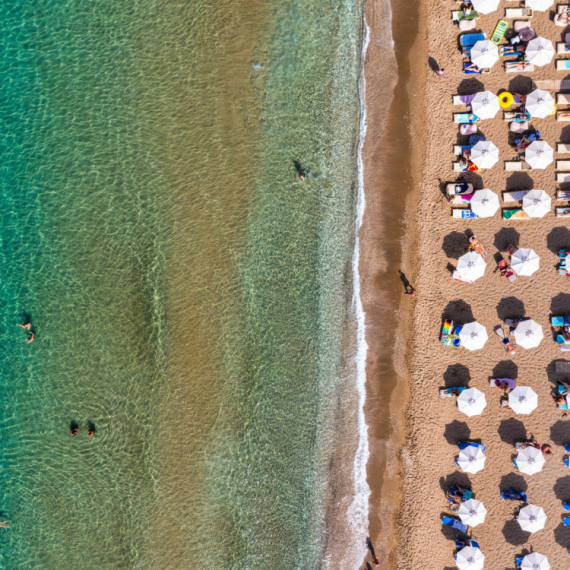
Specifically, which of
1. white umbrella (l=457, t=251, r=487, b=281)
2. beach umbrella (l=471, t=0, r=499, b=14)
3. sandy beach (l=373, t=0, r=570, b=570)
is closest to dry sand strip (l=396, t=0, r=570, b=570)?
sandy beach (l=373, t=0, r=570, b=570)

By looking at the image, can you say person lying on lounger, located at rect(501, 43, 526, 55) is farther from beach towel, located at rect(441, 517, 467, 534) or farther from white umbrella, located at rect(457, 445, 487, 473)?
beach towel, located at rect(441, 517, 467, 534)

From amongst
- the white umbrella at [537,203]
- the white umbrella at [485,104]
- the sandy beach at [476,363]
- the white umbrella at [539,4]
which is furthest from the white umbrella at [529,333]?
the white umbrella at [539,4]

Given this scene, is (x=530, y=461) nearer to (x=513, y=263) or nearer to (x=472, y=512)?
(x=472, y=512)

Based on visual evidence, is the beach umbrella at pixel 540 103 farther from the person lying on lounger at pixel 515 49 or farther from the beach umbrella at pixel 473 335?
the beach umbrella at pixel 473 335

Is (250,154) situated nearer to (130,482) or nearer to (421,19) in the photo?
(421,19)

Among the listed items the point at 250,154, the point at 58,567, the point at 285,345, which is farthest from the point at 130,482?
the point at 250,154

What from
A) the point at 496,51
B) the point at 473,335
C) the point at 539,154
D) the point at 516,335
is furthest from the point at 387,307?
the point at 496,51
